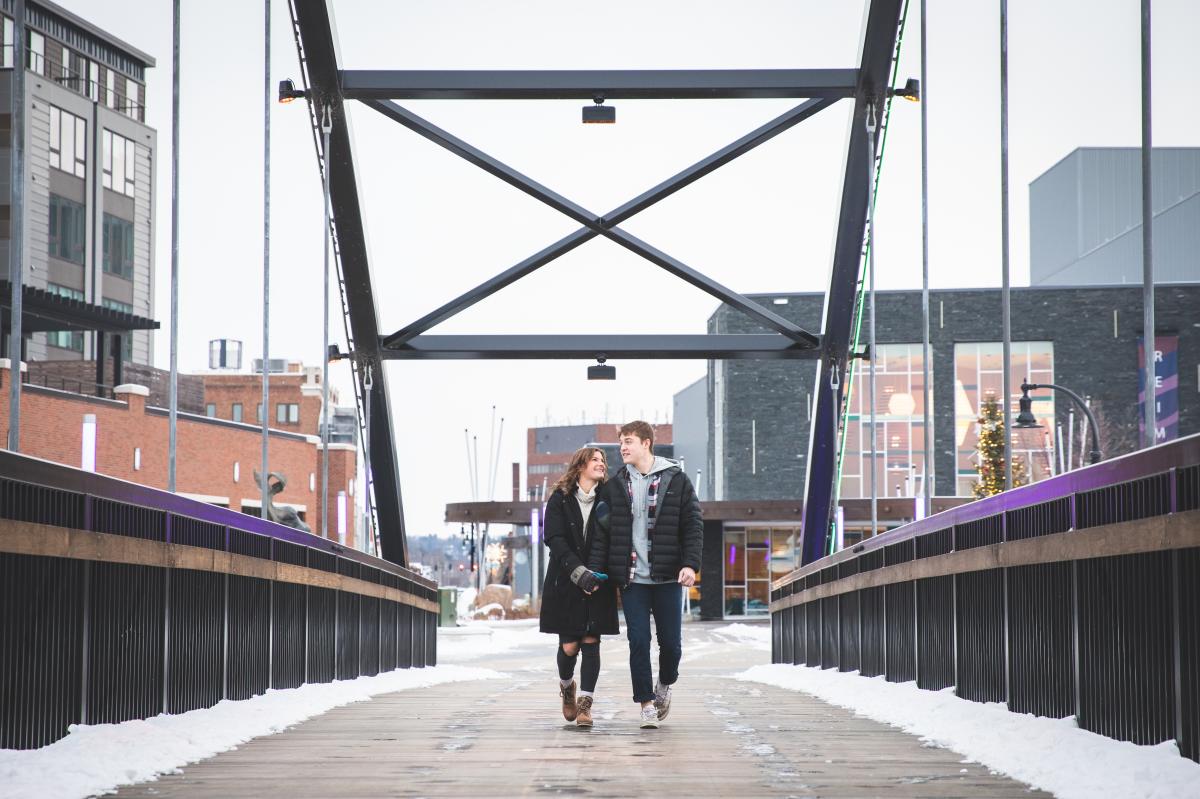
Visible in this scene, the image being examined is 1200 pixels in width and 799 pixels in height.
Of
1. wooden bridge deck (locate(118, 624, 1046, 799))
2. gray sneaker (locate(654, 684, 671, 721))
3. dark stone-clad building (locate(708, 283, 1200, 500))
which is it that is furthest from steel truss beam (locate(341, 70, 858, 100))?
dark stone-clad building (locate(708, 283, 1200, 500))

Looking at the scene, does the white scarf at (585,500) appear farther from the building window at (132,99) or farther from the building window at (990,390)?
the building window at (990,390)

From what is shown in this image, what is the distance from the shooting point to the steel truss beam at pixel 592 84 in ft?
53.2

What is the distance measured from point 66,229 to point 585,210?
4435 centimetres

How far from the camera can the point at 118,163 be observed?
2410 inches

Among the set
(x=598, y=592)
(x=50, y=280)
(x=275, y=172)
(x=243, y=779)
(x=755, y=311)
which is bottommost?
(x=243, y=779)

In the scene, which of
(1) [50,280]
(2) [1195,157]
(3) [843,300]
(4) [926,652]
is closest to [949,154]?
(2) [1195,157]

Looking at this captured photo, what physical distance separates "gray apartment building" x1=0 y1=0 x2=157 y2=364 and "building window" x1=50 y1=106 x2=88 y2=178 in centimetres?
4

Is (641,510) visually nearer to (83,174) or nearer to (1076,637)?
(1076,637)

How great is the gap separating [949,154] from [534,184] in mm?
81962

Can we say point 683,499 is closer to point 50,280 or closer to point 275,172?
point 50,280

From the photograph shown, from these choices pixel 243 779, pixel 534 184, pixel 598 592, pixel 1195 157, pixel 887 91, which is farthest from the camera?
pixel 1195 157

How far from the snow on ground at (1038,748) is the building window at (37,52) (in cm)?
5153

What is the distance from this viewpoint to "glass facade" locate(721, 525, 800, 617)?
215ft

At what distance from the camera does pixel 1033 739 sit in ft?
23.5
